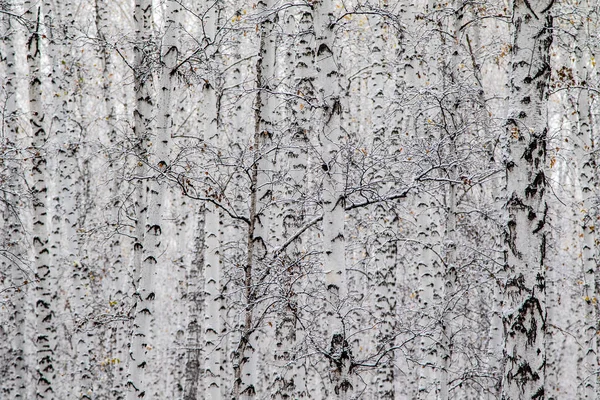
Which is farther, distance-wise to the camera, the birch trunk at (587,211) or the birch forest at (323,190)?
the birch trunk at (587,211)

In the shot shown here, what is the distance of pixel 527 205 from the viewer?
459cm

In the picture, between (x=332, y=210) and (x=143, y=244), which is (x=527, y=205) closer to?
(x=332, y=210)

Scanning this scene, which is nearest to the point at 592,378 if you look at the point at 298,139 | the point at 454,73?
the point at 454,73

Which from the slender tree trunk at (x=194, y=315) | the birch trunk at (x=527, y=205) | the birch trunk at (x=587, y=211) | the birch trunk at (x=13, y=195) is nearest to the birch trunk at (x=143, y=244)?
the birch trunk at (x=13, y=195)

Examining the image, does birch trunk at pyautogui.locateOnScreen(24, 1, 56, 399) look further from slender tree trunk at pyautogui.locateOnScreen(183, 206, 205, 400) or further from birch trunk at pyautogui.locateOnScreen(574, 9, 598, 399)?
birch trunk at pyautogui.locateOnScreen(574, 9, 598, 399)

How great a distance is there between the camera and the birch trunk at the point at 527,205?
4414 mm

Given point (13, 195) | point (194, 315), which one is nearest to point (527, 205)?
point (13, 195)

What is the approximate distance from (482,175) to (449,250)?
1283mm

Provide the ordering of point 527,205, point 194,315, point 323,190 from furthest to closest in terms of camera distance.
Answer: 1. point 194,315
2. point 323,190
3. point 527,205

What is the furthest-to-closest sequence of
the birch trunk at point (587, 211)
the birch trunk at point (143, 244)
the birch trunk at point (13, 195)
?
the birch trunk at point (587, 211) < the birch trunk at point (13, 195) < the birch trunk at point (143, 244)

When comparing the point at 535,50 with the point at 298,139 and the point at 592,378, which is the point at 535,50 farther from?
the point at 592,378

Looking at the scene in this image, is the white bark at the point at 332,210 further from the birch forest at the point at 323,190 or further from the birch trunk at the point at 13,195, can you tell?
the birch trunk at the point at 13,195

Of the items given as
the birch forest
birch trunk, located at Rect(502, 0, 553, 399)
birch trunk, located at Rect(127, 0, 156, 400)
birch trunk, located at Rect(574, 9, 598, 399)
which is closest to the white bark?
the birch forest

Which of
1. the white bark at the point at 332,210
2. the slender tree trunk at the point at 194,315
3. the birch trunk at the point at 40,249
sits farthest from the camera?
the slender tree trunk at the point at 194,315
